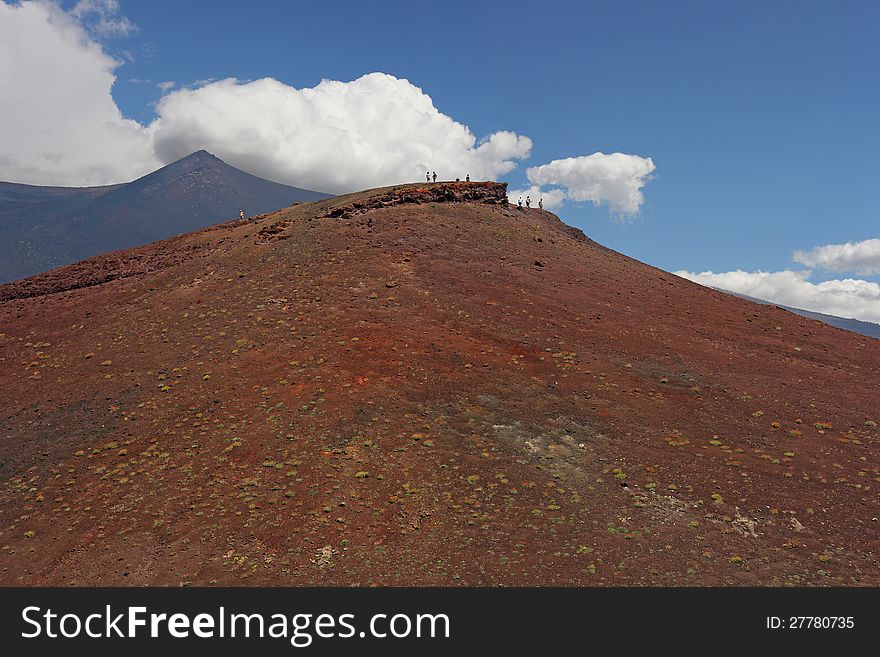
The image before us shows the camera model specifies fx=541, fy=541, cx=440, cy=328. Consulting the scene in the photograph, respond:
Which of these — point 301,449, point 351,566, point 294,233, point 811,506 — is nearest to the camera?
point 351,566

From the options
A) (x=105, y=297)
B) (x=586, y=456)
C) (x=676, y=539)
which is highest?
(x=105, y=297)

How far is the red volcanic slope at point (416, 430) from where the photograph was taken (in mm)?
13500

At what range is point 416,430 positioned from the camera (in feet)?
60.8

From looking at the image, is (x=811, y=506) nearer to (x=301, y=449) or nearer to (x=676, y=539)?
(x=676, y=539)

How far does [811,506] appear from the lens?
15633 mm

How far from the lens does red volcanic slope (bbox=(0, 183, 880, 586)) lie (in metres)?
13.5
